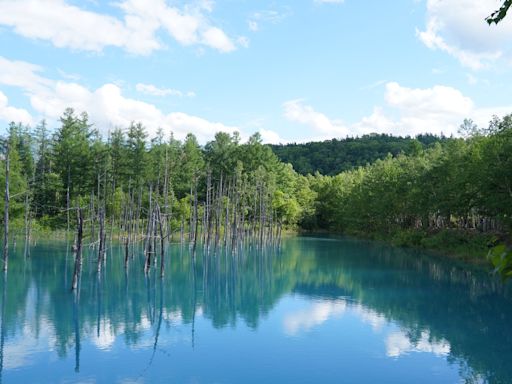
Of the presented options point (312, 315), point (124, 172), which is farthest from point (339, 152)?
point (312, 315)

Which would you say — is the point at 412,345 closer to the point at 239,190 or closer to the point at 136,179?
the point at 239,190

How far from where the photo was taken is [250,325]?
17.6 meters

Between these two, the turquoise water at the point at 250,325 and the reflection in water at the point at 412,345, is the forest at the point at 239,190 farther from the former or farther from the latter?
the reflection in water at the point at 412,345

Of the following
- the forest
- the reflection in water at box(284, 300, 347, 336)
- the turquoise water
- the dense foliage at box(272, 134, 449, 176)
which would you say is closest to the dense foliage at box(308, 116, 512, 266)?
the forest

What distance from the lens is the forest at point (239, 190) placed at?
34094mm

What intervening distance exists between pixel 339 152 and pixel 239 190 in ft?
234

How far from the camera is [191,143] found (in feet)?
218

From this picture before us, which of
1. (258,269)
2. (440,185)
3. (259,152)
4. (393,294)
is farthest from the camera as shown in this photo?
(259,152)

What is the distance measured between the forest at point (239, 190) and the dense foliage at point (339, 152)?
88.3 feet

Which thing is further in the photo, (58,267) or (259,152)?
(259,152)

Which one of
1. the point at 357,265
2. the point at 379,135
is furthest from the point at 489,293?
the point at 379,135

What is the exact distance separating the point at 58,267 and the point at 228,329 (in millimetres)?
15359

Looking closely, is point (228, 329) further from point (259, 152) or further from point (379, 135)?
point (379, 135)

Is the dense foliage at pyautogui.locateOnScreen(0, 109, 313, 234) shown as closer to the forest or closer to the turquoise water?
the forest
